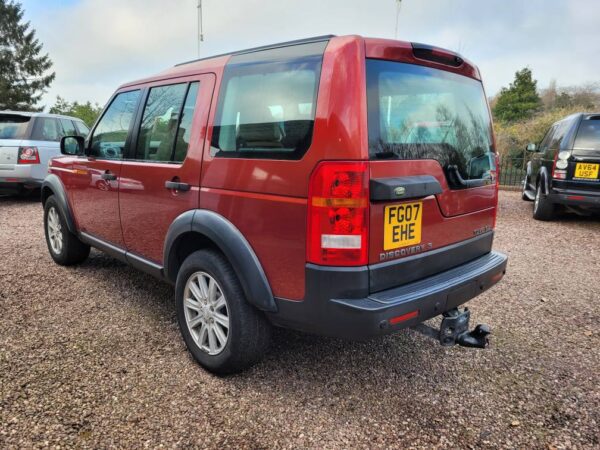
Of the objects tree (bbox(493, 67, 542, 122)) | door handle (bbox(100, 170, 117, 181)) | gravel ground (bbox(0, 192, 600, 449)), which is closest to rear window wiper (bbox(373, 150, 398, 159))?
gravel ground (bbox(0, 192, 600, 449))

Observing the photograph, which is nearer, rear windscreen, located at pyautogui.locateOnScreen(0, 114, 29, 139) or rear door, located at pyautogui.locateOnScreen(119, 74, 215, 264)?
rear door, located at pyautogui.locateOnScreen(119, 74, 215, 264)

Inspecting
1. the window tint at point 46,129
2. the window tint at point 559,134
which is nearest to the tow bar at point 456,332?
the window tint at point 559,134

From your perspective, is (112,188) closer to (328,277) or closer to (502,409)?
(328,277)

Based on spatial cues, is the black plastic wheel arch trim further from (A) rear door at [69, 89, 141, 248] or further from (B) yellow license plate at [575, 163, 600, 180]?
(B) yellow license plate at [575, 163, 600, 180]

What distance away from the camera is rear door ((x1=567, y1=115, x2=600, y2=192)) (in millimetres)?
6336

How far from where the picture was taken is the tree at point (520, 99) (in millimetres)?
25078

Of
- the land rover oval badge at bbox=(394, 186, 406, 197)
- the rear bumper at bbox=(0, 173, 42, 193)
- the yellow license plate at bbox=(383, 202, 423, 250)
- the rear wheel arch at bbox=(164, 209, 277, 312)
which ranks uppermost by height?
the land rover oval badge at bbox=(394, 186, 406, 197)

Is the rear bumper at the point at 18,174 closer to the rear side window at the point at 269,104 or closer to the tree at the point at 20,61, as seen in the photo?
the rear side window at the point at 269,104

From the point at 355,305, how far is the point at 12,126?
9.00 meters

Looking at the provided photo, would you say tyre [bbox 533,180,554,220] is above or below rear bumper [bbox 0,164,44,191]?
below

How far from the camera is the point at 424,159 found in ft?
7.50

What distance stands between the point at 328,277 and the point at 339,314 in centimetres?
18

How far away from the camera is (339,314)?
6.72 ft

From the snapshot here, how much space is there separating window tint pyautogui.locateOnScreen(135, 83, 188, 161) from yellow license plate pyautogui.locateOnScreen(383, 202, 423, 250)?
1586 millimetres
